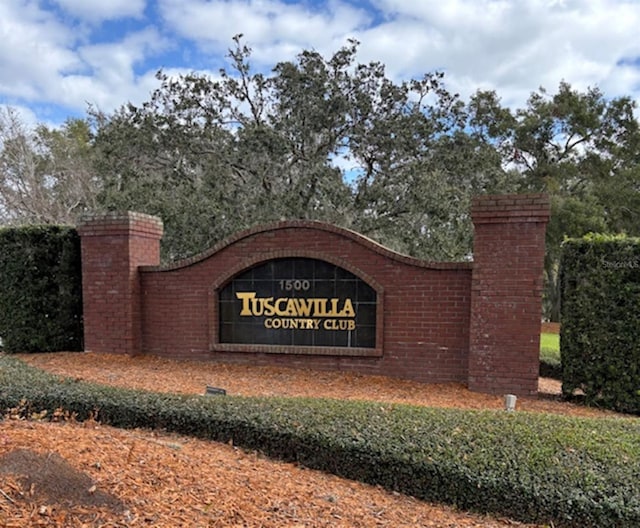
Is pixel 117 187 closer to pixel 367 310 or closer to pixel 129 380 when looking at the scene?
pixel 129 380

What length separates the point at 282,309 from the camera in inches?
270

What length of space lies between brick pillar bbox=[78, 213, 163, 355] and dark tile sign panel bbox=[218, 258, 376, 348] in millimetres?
1523

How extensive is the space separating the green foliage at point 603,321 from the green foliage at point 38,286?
7452 millimetres

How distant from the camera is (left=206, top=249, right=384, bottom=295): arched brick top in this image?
21.1ft

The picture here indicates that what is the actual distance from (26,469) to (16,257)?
660 centimetres

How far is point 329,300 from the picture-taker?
6.63 metres

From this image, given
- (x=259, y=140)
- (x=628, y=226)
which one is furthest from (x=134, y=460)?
(x=628, y=226)

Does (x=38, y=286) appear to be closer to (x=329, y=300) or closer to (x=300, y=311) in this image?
(x=300, y=311)

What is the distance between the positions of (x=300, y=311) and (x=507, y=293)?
9.15ft

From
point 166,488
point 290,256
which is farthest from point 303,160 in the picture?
point 166,488

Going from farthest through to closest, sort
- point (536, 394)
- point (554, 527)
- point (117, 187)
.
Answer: point (117, 187), point (536, 394), point (554, 527)

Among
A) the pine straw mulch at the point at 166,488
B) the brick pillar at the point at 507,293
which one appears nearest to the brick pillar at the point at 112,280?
the pine straw mulch at the point at 166,488

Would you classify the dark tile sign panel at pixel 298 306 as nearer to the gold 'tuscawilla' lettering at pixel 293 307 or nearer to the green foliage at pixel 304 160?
the gold 'tuscawilla' lettering at pixel 293 307

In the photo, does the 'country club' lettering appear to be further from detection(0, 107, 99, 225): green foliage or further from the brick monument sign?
detection(0, 107, 99, 225): green foliage
